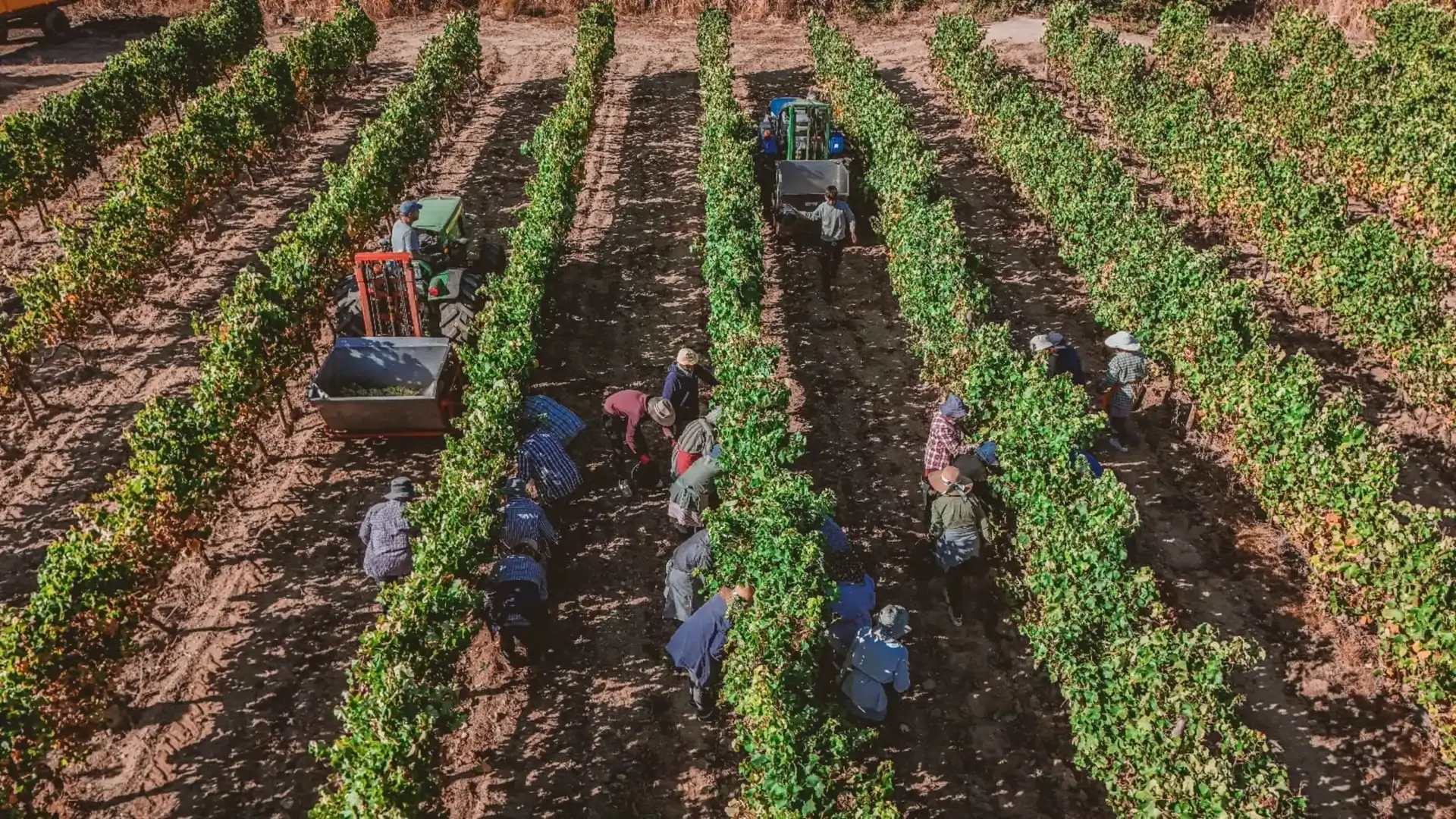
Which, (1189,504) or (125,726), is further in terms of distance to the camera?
(1189,504)

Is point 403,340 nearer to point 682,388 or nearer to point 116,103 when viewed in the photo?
point 682,388

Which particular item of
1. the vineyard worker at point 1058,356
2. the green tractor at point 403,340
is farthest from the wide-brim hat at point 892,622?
the green tractor at point 403,340

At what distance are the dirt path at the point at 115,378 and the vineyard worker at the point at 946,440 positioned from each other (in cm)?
928

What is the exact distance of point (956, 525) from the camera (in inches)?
355

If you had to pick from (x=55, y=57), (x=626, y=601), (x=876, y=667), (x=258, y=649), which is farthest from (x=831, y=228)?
(x=55, y=57)

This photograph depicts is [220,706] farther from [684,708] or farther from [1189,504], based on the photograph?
[1189,504]

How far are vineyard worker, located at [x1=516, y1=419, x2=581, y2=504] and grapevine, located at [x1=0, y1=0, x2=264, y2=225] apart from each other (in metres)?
12.3

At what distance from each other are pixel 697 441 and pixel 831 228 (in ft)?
17.0

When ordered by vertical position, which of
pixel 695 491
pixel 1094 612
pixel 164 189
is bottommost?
pixel 695 491

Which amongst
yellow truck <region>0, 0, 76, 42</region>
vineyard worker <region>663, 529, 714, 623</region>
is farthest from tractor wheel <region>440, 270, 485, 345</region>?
yellow truck <region>0, 0, 76, 42</region>

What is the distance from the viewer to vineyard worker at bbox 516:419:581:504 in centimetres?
1015

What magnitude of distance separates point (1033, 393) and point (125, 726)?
895cm

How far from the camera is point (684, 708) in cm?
883

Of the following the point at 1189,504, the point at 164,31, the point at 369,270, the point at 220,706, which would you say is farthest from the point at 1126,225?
the point at 164,31
